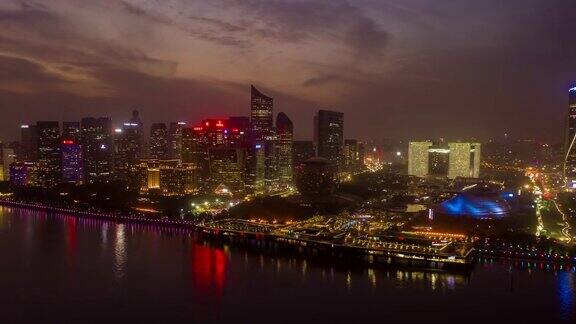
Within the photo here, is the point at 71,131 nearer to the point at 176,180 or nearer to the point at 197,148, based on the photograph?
the point at 197,148

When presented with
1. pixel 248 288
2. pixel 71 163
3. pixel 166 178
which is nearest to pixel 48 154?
pixel 71 163

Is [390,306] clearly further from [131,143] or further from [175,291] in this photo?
[131,143]

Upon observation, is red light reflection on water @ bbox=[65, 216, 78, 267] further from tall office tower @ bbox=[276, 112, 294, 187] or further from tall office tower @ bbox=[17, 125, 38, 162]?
tall office tower @ bbox=[17, 125, 38, 162]

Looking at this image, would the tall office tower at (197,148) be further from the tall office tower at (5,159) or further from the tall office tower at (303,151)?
the tall office tower at (5,159)

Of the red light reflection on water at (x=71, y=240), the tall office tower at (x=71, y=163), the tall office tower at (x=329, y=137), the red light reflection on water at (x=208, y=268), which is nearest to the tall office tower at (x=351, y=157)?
the tall office tower at (x=329, y=137)

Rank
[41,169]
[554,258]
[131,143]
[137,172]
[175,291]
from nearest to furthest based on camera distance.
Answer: [175,291] → [554,258] → [137,172] → [41,169] → [131,143]

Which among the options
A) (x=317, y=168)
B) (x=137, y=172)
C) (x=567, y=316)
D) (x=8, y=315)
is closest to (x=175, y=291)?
(x=8, y=315)
